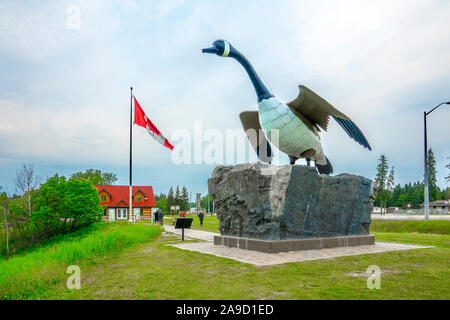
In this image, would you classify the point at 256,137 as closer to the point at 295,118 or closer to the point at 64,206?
the point at 295,118

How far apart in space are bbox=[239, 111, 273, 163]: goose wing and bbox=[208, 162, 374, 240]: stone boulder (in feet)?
6.10

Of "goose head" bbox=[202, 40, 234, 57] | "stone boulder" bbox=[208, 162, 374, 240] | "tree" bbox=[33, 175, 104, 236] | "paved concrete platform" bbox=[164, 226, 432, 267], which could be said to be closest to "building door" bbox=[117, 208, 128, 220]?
"tree" bbox=[33, 175, 104, 236]

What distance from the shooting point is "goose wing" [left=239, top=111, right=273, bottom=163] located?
1229 cm

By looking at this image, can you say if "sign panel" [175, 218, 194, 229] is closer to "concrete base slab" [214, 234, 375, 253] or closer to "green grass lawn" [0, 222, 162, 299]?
"concrete base slab" [214, 234, 375, 253]

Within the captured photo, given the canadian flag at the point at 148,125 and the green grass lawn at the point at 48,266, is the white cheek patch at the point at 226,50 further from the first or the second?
the canadian flag at the point at 148,125

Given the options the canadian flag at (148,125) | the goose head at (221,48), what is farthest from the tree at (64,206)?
the goose head at (221,48)

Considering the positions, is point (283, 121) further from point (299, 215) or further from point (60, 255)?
point (60, 255)

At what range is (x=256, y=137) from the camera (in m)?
12.5

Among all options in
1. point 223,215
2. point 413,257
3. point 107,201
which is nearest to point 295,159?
point 223,215

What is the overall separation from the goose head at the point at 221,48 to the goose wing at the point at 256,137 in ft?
7.88

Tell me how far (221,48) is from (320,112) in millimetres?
3841
